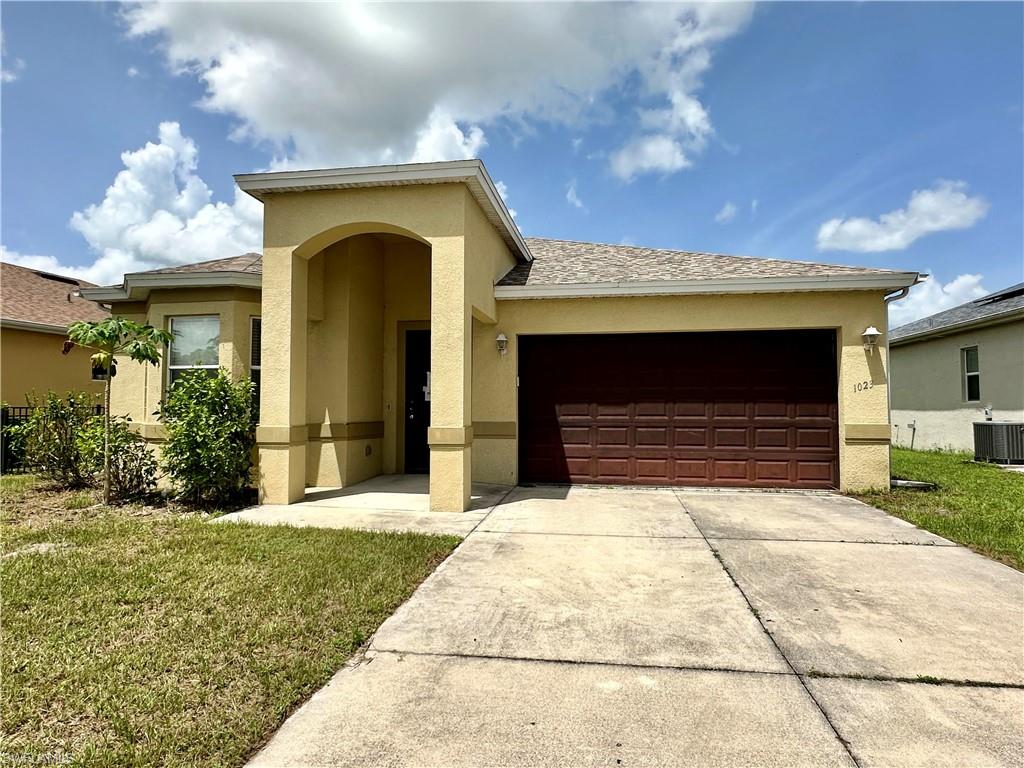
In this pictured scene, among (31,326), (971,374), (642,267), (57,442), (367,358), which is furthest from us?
(971,374)

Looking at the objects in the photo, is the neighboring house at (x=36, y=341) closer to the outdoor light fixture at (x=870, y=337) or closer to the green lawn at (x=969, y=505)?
the outdoor light fixture at (x=870, y=337)

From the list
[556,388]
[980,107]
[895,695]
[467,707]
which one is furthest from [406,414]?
[980,107]

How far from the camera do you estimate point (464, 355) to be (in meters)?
7.01

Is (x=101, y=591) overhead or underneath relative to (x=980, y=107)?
underneath

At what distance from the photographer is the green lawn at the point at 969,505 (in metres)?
5.52

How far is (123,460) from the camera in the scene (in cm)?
757

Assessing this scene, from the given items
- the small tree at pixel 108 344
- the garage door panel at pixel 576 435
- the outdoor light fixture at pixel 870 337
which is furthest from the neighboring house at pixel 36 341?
the outdoor light fixture at pixel 870 337

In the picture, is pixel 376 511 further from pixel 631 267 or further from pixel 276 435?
pixel 631 267

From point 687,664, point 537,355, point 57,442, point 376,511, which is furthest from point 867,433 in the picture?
point 57,442

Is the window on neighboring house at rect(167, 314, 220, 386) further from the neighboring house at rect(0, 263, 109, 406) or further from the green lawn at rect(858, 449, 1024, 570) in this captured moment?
the green lawn at rect(858, 449, 1024, 570)

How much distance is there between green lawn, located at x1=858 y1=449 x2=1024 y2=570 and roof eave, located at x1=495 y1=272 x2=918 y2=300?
332 cm

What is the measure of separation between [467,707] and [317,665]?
95cm

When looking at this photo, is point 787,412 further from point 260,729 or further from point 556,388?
point 260,729

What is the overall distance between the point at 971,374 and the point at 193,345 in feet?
60.8
